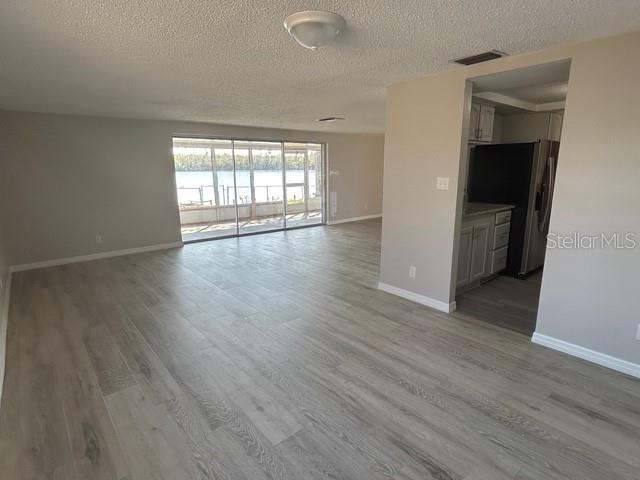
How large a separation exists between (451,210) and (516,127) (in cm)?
266

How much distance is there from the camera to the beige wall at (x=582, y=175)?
2.23 metres

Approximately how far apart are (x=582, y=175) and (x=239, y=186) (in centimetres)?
607

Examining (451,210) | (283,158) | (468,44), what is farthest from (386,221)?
(283,158)

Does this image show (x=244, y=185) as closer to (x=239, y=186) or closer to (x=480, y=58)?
(x=239, y=186)

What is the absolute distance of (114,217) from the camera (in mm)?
5602

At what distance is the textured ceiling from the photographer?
5.72 ft

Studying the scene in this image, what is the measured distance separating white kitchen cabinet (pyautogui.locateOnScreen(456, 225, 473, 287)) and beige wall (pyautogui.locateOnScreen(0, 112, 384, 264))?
4.89 meters

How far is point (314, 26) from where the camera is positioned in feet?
6.05

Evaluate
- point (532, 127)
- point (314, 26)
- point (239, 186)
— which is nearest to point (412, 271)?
point (314, 26)

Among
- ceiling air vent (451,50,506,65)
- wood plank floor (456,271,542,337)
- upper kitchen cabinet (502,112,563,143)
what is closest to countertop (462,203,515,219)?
wood plank floor (456,271,542,337)

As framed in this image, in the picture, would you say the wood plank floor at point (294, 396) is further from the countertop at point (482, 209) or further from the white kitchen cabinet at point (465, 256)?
the countertop at point (482, 209)

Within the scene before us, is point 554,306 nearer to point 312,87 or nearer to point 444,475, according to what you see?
point 444,475

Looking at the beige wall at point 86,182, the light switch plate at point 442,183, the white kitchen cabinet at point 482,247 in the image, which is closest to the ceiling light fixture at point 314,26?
the light switch plate at point 442,183

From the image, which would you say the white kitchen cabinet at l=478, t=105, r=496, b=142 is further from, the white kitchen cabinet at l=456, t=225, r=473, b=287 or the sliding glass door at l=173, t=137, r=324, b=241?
the sliding glass door at l=173, t=137, r=324, b=241
